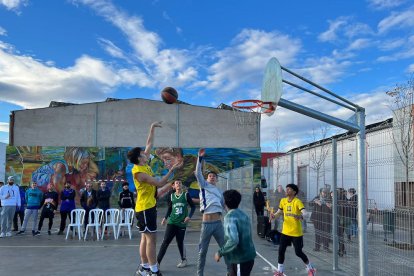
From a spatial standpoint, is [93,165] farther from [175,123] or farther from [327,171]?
[327,171]

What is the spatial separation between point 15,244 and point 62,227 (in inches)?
102

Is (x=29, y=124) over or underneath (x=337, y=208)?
over

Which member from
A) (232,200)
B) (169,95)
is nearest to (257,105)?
(169,95)

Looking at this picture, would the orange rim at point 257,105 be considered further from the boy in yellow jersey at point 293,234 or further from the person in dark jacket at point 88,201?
the person in dark jacket at point 88,201

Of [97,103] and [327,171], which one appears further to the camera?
[97,103]

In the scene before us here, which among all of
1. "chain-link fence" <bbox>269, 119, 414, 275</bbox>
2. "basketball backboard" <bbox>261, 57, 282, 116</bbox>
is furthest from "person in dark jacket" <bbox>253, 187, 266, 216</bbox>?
"basketball backboard" <bbox>261, 57, 282, 116</bbox>

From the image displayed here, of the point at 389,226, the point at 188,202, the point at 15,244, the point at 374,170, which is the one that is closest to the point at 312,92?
the point at 374,170

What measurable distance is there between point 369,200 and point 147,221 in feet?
Answer: 12.9

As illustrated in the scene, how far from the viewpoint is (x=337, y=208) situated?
880cm

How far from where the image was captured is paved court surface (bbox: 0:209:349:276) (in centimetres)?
858

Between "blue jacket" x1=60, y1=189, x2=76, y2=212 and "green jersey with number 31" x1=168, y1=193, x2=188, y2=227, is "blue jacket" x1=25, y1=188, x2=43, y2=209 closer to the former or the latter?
"blue jacket" x1=60, y1=189, x2=76, y2=212

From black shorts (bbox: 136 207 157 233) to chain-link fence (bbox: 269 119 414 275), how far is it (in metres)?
3.38

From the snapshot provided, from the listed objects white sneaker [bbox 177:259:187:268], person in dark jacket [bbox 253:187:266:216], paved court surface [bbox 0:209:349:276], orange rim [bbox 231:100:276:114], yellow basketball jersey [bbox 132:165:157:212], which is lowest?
paved court surface [bbox 0:209:349:276]

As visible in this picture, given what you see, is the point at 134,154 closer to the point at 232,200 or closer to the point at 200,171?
the point at 200,171
